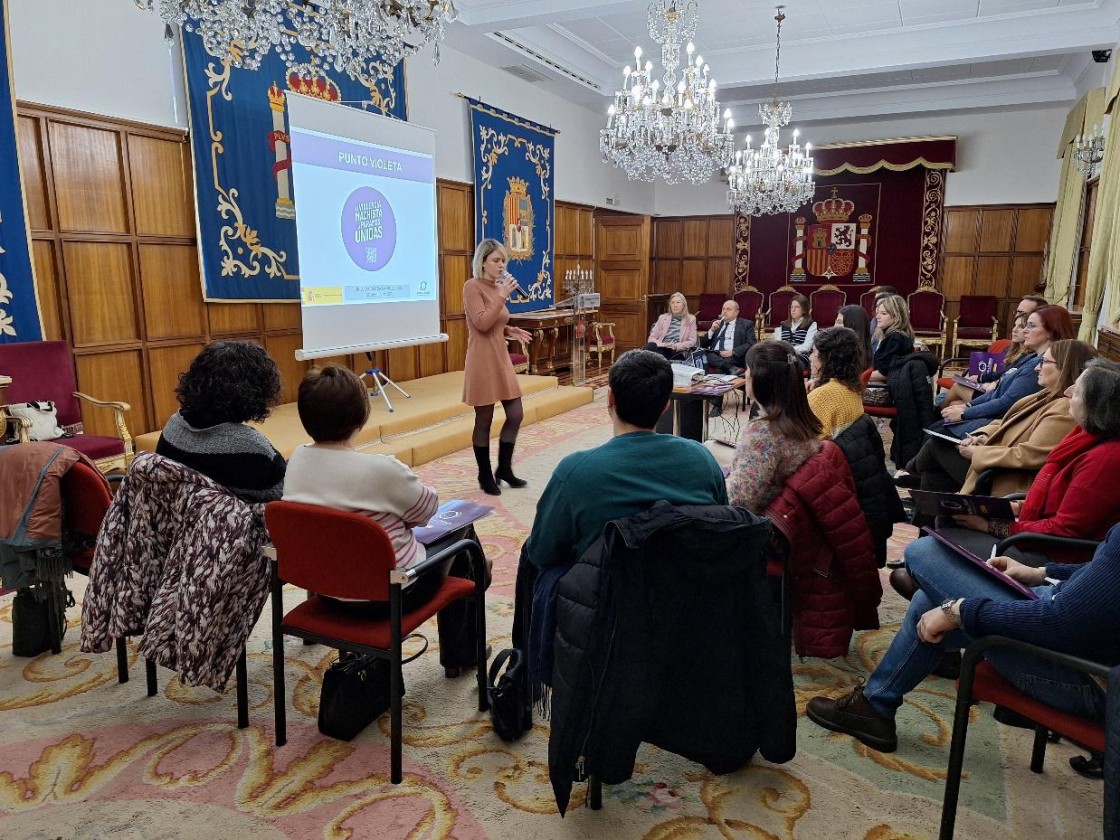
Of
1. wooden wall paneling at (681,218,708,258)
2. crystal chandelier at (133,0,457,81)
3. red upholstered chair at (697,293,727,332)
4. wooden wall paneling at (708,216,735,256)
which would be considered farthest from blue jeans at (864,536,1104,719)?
wooden wall paneling at (681,218,708,258)

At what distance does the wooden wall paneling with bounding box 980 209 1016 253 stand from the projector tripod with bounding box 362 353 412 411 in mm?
8131

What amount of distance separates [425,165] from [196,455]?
15.6ft

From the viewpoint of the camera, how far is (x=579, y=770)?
5.94 feet

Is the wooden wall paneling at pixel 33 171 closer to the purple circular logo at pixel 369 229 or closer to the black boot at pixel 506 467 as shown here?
the purple circular logo at pixel 369 229

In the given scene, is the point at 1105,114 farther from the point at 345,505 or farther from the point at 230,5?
the point at 345,505

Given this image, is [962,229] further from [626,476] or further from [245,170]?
[626,476]

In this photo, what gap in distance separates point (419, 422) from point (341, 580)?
389cm

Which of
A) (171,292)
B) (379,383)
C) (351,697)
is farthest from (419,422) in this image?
(351,697)

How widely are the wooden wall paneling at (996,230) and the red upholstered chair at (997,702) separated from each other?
988cm

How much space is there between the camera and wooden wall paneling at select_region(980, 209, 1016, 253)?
31.8 ft

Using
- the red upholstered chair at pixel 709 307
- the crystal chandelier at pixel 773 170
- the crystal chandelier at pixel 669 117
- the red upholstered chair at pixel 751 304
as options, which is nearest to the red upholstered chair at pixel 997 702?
the crystal chandelier at pixel 669 117

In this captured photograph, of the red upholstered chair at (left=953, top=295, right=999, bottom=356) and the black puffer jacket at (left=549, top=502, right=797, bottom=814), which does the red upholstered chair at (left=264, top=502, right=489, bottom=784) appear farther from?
the red upholstered chair at (left=953, top=295, right=999, bottom=356)

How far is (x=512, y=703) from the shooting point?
208 centimetres

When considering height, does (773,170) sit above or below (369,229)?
above
